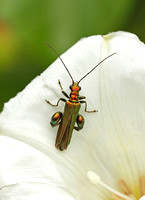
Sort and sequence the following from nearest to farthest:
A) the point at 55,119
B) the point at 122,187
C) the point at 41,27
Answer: the point at 55,119 → the point at 122,187 → the point at 41,27

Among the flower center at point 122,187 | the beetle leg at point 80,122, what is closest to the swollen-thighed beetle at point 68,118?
the beetle leg at point 80,122

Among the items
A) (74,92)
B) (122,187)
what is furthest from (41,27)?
(122,187)

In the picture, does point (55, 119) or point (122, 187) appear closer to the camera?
point (55, 119)

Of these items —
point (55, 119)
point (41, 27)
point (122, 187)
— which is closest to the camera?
point (55, 119)

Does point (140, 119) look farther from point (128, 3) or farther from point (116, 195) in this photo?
point (128, 3)

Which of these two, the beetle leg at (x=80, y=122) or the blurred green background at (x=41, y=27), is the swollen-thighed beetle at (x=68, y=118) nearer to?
the beetle leg at (x=80, y=122)

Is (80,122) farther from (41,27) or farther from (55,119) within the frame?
(41,27)

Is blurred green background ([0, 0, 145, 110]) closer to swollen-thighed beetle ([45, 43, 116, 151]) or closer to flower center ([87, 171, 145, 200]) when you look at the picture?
swollen-thighed beetle ([45, 43, 116, 151])

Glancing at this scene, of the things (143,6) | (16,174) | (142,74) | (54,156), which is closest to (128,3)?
(143,6)
